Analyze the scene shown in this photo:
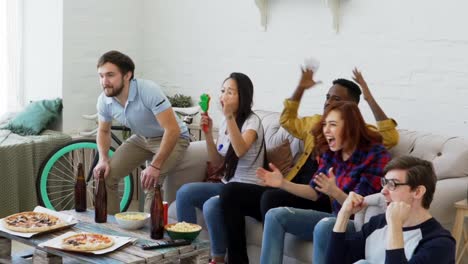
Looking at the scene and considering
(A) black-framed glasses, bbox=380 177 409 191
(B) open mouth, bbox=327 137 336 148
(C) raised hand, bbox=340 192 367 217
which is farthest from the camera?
(B) open mouth, bbox=327 137 336 148

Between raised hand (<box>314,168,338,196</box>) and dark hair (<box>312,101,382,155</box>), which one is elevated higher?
dark hair (<box>312,101,382,155</box>)

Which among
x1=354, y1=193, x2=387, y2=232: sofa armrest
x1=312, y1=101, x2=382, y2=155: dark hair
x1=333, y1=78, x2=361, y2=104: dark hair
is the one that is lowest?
x1=354, y1=193, x2=387, y2=232: sofa armrest

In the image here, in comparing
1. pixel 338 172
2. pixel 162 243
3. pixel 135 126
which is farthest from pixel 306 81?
pixel 162 243

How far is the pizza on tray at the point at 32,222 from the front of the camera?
3.11 m

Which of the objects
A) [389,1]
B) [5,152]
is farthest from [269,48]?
[5,152]

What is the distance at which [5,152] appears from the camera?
4527mm

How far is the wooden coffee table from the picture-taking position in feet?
9.32

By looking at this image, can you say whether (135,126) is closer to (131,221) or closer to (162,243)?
(131,221)

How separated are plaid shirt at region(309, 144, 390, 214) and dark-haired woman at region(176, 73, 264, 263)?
60cm

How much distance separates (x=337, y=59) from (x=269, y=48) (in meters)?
0.54

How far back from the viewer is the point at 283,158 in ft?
12.4

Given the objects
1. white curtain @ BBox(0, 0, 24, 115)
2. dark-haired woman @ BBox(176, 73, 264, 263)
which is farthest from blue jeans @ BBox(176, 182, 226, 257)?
white curtain @ BBox(0, 0, 24, 115)

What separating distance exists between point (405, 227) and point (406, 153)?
107cm

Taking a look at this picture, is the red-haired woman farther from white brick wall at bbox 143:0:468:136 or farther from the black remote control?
white brick wall at bbox 143:0:468:136
